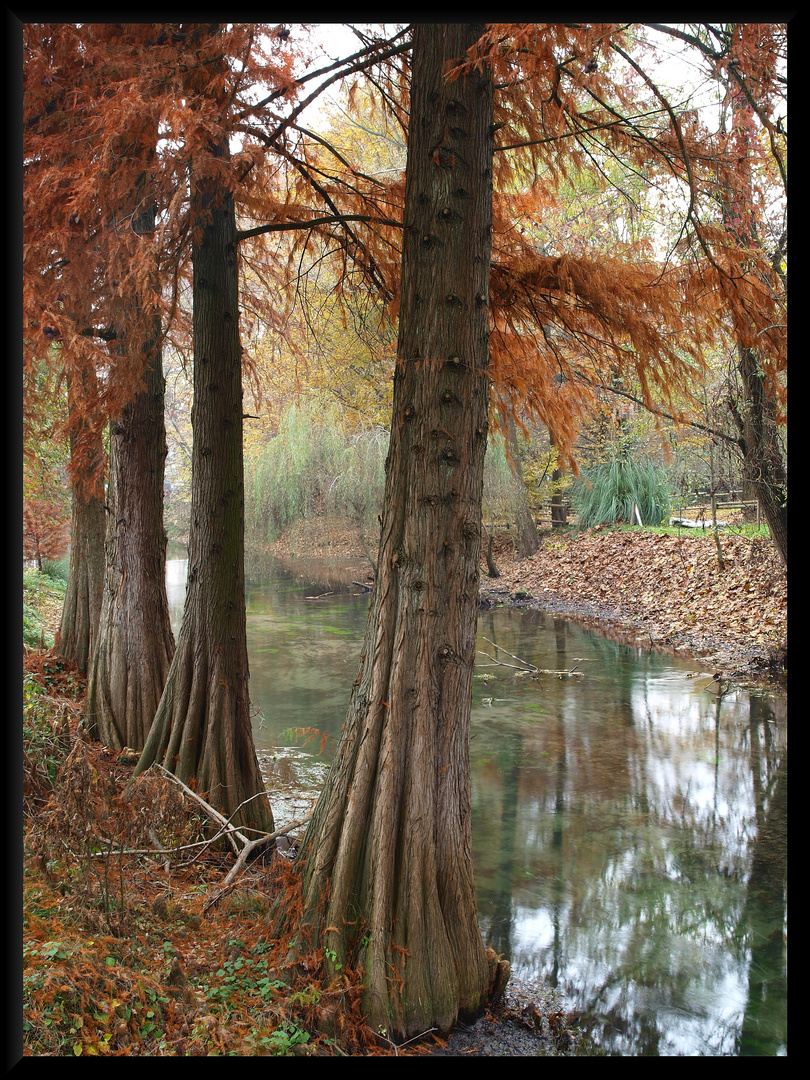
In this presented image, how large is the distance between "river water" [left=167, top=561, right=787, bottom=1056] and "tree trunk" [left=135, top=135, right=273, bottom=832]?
1093 mm

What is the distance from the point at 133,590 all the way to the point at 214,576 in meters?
1.27

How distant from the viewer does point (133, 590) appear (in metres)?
6.11

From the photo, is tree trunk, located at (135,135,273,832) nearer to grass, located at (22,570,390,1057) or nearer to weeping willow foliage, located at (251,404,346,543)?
grass, located at (22,570,390,1057)

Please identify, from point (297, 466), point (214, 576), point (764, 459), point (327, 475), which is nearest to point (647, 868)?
point (214, 576)

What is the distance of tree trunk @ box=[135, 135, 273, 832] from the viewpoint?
5086mm

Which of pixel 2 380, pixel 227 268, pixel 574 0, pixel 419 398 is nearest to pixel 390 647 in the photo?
pixel 419 398

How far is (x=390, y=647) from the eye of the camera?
3229mm

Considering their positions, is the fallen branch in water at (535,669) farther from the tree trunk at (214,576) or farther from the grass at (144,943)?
the grass at (144,943)

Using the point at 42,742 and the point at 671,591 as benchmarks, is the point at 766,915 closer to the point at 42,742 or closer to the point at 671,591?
the point at 42,742

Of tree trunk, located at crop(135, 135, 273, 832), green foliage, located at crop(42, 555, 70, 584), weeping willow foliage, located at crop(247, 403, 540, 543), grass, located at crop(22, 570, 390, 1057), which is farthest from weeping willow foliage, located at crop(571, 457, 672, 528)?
grass, located at crop(22, 570, 390, 1057)

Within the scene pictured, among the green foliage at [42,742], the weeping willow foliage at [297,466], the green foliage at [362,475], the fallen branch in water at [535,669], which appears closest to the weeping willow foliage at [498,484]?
the green foliage at [362,475]

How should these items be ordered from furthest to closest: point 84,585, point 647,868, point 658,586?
point 658,586, point 84,585, point 647,868

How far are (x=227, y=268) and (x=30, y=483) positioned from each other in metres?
2.52

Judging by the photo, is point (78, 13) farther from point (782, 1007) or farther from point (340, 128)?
point (340, 128)
